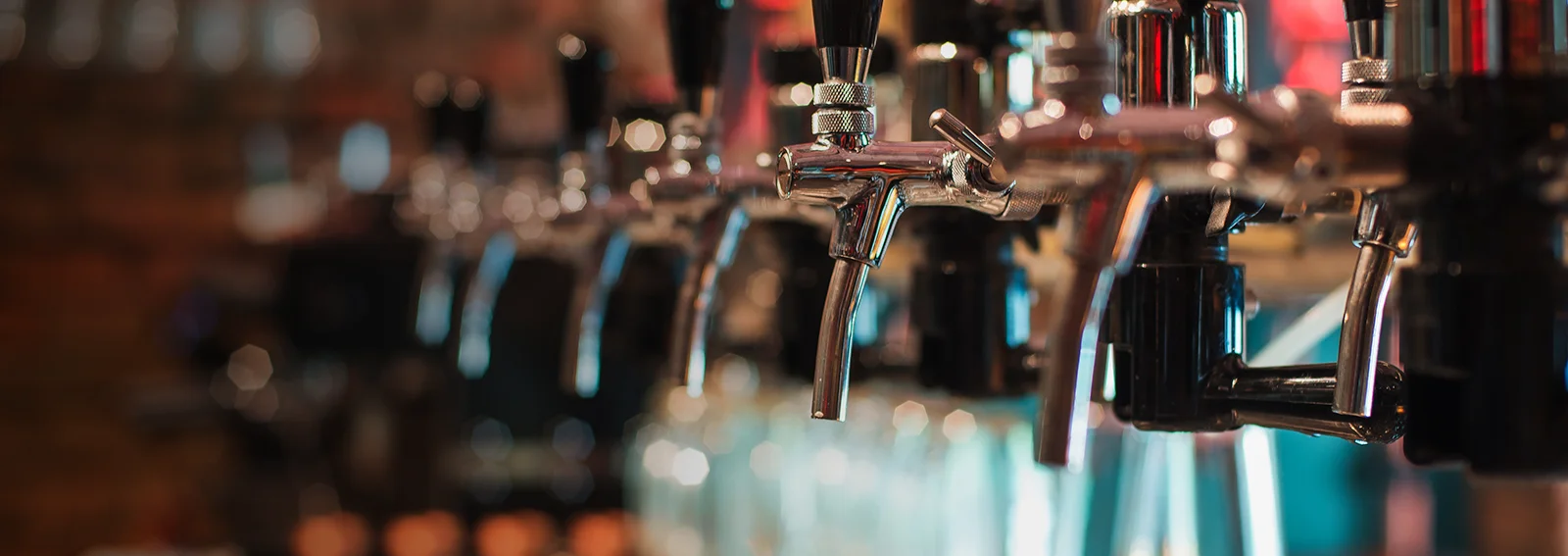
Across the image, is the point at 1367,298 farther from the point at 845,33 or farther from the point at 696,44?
the point at 696,44

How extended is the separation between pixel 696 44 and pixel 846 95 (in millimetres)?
271

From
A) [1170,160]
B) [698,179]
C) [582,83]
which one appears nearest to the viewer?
[1170,160]

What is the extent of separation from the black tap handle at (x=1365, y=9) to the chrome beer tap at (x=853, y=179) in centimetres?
16

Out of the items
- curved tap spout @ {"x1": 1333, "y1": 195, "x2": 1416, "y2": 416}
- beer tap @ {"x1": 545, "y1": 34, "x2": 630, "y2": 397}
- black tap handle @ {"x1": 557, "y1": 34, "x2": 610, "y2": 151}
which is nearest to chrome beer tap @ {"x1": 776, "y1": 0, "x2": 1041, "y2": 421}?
curved tap spout @ {"x1": 1333, "y1": 195, "x2": 1416, "y2": 416}

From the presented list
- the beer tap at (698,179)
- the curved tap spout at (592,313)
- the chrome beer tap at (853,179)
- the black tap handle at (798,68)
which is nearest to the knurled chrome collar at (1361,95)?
the chrome beer tap at (853,179)

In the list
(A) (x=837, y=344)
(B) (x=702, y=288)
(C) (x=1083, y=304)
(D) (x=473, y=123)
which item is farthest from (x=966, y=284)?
(D) (x=473, y=123)

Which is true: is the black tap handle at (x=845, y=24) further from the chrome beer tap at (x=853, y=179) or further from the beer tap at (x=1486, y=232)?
the beer tap at (x=1486, y=232)

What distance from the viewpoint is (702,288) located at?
0.83m

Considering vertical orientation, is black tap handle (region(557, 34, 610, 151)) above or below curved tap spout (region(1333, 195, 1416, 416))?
above

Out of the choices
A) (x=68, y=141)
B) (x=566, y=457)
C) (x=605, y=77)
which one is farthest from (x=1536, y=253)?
(x=68, y=141)

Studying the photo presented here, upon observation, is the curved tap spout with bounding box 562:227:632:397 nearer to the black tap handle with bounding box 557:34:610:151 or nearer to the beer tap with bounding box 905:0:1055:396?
the black tap handle with bounding box 557:34:610:151

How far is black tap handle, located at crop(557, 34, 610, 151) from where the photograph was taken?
44.2 inches

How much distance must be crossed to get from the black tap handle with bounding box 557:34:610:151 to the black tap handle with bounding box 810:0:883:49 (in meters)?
0.52

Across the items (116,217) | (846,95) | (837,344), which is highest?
(116,217)
